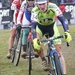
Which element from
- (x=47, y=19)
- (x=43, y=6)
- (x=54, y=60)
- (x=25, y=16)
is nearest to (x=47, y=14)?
(x=47, y=19)

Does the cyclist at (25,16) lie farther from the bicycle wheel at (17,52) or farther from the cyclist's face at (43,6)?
the cyclist's face at (43,6)

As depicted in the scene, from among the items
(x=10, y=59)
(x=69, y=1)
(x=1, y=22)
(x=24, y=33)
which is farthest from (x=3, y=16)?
(x=24, y=33)

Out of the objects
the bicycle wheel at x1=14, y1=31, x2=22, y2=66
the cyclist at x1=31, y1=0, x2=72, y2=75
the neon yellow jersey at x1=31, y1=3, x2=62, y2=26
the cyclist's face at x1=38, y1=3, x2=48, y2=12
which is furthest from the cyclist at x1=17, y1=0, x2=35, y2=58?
the cyclist's face at x1=38, y1=3, x2=48, y2=12

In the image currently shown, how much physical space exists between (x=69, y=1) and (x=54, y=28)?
19.4m

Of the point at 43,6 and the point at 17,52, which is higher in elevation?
the point at 43,6

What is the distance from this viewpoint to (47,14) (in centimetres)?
771

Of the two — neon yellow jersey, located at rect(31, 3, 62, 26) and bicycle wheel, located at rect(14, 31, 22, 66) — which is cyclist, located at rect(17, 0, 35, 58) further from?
neon yellow jersey, located at rect(31, 3, 62, 26)

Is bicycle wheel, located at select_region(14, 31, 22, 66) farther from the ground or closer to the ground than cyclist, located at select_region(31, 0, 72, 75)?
closer to the ground

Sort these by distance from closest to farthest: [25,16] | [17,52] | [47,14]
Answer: [47,14], [25,16], [17,52]

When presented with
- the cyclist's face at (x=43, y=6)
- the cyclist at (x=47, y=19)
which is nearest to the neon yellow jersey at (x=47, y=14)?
the cyclist at (x=47, y=19)

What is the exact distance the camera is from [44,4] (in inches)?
286

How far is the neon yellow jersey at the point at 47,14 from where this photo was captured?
7.66 meters

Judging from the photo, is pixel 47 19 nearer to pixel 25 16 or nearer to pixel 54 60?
pixel 54 60

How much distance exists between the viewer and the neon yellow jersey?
302 inches
